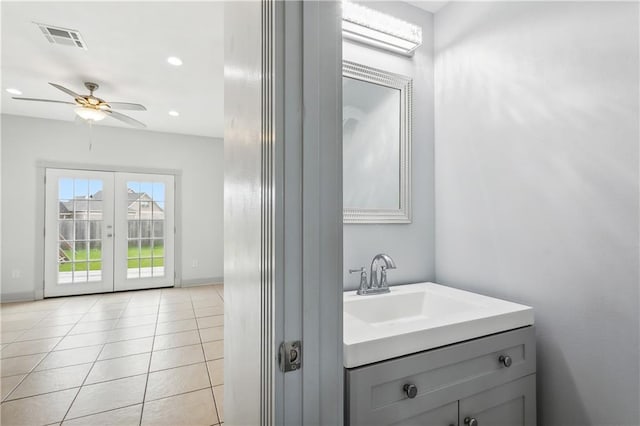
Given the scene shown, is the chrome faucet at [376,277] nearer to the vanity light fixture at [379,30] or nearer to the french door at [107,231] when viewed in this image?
the vanity light fixture at [379,30]

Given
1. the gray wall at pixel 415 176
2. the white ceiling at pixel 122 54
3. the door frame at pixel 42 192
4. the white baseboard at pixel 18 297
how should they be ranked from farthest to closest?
the door frame at pixel 42 192 < the white baseboard at pixel 18 297 < the white ceiling at pixel 122 54 < the gray wall at pixel 415 176

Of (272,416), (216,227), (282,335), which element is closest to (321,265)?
(282,335)

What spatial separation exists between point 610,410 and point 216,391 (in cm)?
205

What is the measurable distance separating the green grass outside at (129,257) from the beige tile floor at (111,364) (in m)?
0.72

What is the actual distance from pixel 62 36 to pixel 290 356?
3223 mm

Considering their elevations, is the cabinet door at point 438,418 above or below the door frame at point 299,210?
below

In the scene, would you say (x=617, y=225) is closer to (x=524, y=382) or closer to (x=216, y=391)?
(x=524, y=382)

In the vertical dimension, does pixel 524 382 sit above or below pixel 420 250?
below

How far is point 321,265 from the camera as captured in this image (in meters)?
0.59

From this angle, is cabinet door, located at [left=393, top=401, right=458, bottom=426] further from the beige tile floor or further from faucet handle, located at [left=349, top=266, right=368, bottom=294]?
the beige tile floor

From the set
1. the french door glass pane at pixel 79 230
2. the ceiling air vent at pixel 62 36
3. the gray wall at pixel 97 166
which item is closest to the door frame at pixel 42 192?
the gray wall at pixel 97 166

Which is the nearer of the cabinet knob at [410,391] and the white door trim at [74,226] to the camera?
the cabinet knob at [410,391]

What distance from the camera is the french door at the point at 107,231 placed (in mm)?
4551

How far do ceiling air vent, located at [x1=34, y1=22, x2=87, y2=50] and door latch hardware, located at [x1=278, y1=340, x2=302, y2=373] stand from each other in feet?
10.1
